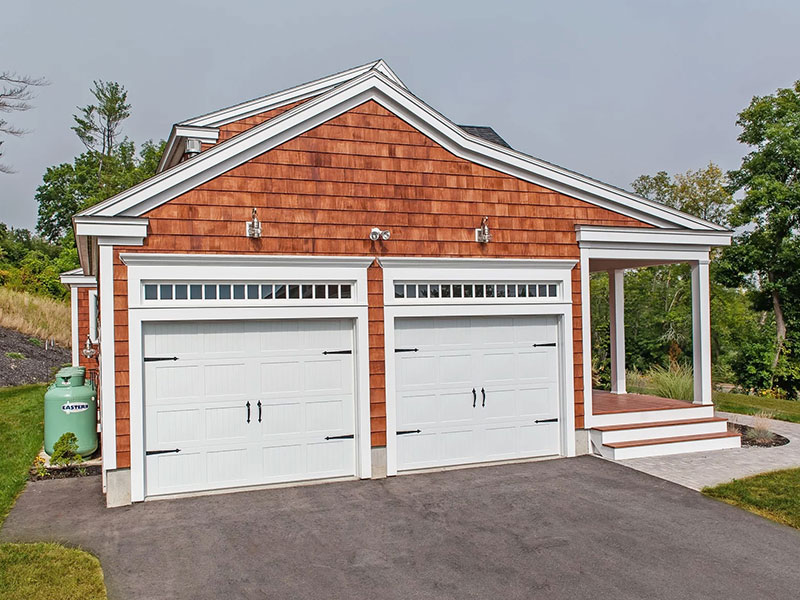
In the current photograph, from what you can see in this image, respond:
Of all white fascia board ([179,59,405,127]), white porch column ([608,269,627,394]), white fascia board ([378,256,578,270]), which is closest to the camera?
white fascia board ([378,256,578,270])

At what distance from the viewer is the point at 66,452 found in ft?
26.7

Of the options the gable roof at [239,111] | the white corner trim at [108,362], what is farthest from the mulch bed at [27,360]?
the white corner trim at [108,362]

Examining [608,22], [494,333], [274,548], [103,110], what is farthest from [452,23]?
[103,110]

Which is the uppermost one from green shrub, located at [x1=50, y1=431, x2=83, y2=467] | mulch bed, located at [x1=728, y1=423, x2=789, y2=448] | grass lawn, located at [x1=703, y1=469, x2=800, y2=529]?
green shrub, located at [x1=50, y1=431, x2=83, y2=467]

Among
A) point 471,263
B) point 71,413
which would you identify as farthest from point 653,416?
point 71,413

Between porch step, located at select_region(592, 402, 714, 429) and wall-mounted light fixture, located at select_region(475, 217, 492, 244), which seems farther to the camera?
porch step, located at select_region(592, 402, 714, 429)

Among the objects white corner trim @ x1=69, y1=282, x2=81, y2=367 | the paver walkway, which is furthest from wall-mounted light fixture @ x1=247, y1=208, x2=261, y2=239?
white corner trim @ x1=69, y1=282, x2=81, y2=367

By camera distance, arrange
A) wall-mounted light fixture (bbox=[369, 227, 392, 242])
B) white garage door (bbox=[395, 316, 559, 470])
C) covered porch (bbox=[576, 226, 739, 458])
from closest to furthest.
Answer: wall-mounted light fixture (bbox=[369, 227, 392, 242]) < white garage door (bbox=[395, 316, 559, 470]) < covered porch (bbox=[576, 226, 739, 458])

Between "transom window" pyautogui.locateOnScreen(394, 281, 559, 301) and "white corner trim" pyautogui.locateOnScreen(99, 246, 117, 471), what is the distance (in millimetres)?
3264

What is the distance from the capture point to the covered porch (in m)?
8.72

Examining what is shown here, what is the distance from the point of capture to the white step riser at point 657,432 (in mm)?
8617

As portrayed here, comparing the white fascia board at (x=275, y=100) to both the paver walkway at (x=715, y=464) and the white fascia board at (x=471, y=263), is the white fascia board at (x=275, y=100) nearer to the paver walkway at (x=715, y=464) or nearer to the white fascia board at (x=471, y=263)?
the white fascia board at (x=471, y=263)

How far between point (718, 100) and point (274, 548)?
28.2m

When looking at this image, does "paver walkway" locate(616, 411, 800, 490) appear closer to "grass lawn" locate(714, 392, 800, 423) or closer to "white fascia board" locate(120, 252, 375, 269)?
"grass lawn" locate(714, 392, 800, 423)
